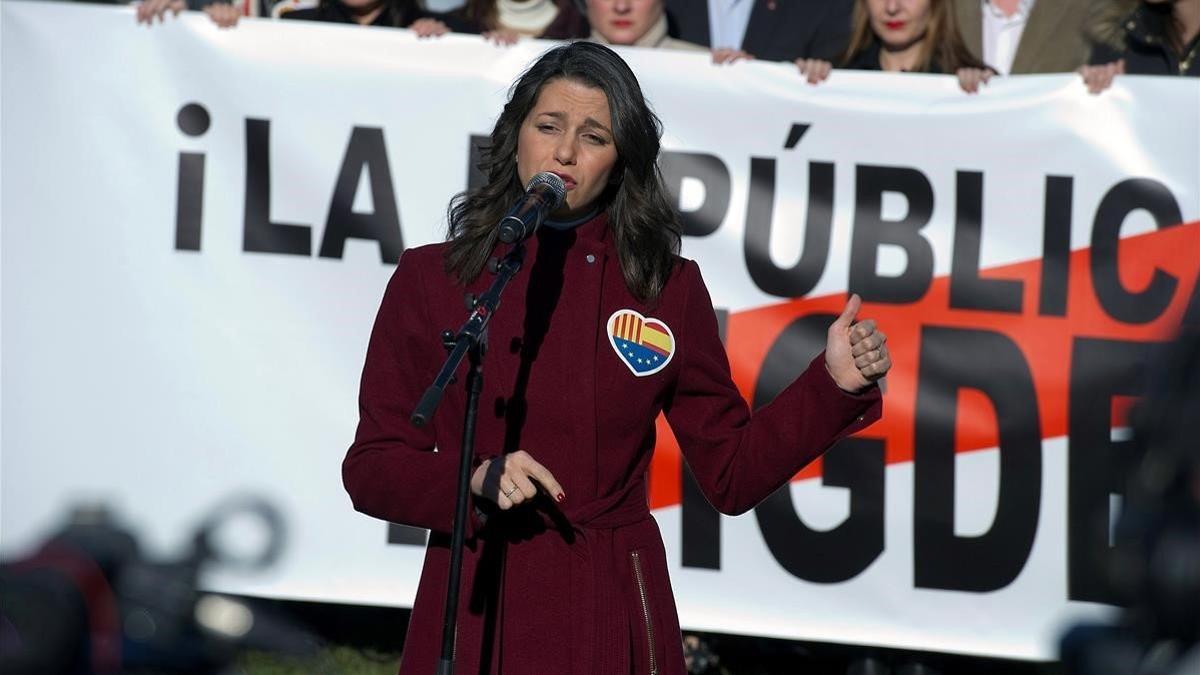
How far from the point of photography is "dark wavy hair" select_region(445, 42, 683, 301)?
129 inches

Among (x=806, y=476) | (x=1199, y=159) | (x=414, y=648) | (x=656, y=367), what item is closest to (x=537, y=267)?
(x=656, y=367)

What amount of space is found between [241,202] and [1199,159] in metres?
3.24

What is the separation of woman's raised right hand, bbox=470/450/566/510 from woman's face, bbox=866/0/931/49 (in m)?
3.72

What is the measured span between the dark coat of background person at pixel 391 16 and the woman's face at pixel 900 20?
1.44m

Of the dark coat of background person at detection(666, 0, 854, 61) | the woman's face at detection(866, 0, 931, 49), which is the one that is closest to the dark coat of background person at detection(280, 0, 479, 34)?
the dark coat of background person at detection(666, 0, 854, 61)

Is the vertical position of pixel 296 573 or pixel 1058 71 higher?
pixel 1058 71

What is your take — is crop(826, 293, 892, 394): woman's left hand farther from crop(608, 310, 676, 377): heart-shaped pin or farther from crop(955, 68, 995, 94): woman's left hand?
crop(955, 68, 995, 94): woman's left hand

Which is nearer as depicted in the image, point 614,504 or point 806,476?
point 614,504

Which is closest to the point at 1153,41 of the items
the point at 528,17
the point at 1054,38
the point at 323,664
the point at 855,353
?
the point at 1054,38

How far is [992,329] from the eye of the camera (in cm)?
580

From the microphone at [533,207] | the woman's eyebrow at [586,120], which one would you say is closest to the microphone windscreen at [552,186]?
the microphone at [533,207]

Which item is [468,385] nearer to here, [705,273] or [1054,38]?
[705,273]

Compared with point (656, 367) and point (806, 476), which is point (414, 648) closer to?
point (656, 367)

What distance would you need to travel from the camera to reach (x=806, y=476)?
5.84 m
